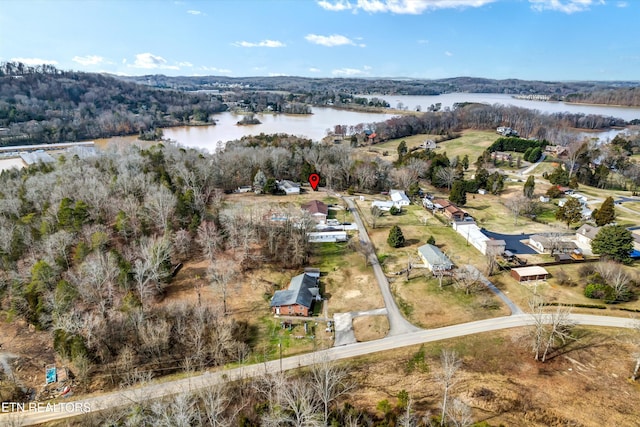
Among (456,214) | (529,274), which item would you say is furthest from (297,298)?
(456,214)

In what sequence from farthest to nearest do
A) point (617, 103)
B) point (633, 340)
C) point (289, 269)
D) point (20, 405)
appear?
point (617, 103)
point (289, 269)
point (633, 340)
point (20, 405)

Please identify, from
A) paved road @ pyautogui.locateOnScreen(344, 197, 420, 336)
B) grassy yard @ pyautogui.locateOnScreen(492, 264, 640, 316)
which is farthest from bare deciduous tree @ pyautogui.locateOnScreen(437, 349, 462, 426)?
grassy yard @ pyautogui.locateOnScreen(492, 264, 640, 316)

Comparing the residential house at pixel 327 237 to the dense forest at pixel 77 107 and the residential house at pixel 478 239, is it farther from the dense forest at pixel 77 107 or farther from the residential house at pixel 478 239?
the dense forest at pixel 77 107

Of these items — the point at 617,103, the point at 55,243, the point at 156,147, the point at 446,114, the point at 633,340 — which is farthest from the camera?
the point at 617,103

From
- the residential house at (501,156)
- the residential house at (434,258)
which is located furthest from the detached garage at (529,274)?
the residential house at (501,156)

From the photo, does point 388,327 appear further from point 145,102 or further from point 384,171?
point 145,102

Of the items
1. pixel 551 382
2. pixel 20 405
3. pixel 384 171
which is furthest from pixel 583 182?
pixel 20 405

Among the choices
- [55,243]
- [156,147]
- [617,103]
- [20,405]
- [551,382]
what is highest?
[617,103]
